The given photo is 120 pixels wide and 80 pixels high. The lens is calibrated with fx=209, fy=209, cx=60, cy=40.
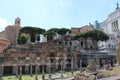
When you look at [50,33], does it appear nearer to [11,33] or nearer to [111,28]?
[11,33]

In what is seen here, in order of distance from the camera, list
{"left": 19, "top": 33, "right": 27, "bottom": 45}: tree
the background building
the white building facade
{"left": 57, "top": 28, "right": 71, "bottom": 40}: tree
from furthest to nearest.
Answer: the background building < {"left": 57, "top": 28, "right": 71, "bottom": 40}: tree < {"left": 19, "top": 33, "right": 27, "bottom": 45}: tree < the white building facade

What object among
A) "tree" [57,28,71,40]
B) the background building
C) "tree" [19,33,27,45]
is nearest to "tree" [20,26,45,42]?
"tree" [19,33,27,45]

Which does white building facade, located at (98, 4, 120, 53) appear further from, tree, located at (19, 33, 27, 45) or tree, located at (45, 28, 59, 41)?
tree, located at (19, 33, 27, 45)

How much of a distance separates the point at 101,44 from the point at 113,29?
243 inches

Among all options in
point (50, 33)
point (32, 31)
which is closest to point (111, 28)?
point (50, 33)

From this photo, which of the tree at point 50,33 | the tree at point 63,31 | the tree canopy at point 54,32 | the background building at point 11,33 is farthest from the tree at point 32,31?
the tree at point 63,31

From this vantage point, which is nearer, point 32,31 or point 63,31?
point 32,31

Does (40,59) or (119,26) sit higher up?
(119,26)

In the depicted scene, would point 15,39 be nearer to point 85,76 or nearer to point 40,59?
point 40,59

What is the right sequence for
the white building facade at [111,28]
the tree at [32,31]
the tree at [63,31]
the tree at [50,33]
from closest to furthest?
the white building facade at [111,28], the tree at [32,31], the tree at [50,33], the tree at [63,31]

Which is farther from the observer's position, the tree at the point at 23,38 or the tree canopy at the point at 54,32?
the tree canopy at the point at 54,32

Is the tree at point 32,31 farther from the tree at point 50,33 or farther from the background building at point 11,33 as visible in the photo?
the background building at point 11,33

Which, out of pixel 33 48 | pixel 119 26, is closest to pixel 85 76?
pixel 33 48

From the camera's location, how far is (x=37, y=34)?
240 ft
